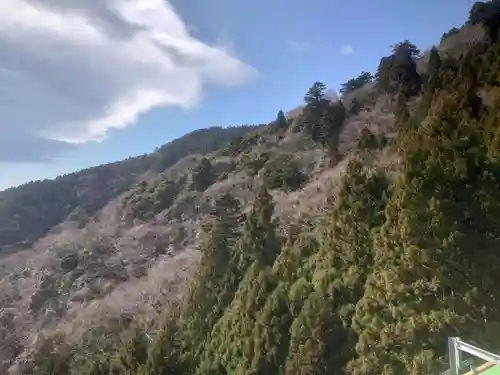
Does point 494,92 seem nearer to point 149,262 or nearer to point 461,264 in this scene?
point 461,264

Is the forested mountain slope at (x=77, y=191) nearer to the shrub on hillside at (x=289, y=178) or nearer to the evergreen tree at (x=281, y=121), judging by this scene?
the evergreen tree at (x=281, y=121)

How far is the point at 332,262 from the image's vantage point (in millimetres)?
13953

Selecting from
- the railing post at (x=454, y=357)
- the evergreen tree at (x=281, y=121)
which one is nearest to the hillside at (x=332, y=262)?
the railing post at (x=454, y=357)

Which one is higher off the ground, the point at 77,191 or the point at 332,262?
the point at 77,191

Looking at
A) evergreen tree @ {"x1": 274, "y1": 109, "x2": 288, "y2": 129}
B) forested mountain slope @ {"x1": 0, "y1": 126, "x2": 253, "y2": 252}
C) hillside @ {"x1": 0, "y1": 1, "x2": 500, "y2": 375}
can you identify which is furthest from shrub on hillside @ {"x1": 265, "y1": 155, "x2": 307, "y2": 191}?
forested mountain slope @ {"x1": 0, "y1": 126, "x2": 253, "y2": 252}

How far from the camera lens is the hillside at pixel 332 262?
438 inches

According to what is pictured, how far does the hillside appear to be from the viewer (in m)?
11.1

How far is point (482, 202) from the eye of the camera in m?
11.3

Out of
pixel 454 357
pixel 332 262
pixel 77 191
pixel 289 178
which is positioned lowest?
pixel 454 357

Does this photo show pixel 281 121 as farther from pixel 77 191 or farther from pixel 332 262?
pixel 77 191

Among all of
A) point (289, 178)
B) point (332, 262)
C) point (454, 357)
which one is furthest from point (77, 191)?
point (454, 357)

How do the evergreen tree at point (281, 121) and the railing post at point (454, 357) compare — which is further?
the evergreen tree at point (281, 121)

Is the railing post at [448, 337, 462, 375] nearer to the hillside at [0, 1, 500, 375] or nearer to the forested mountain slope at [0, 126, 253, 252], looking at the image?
Answer: the hillside at [0, 1, 500, 375]

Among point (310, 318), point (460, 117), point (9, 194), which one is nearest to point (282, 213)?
point (310, 318)
